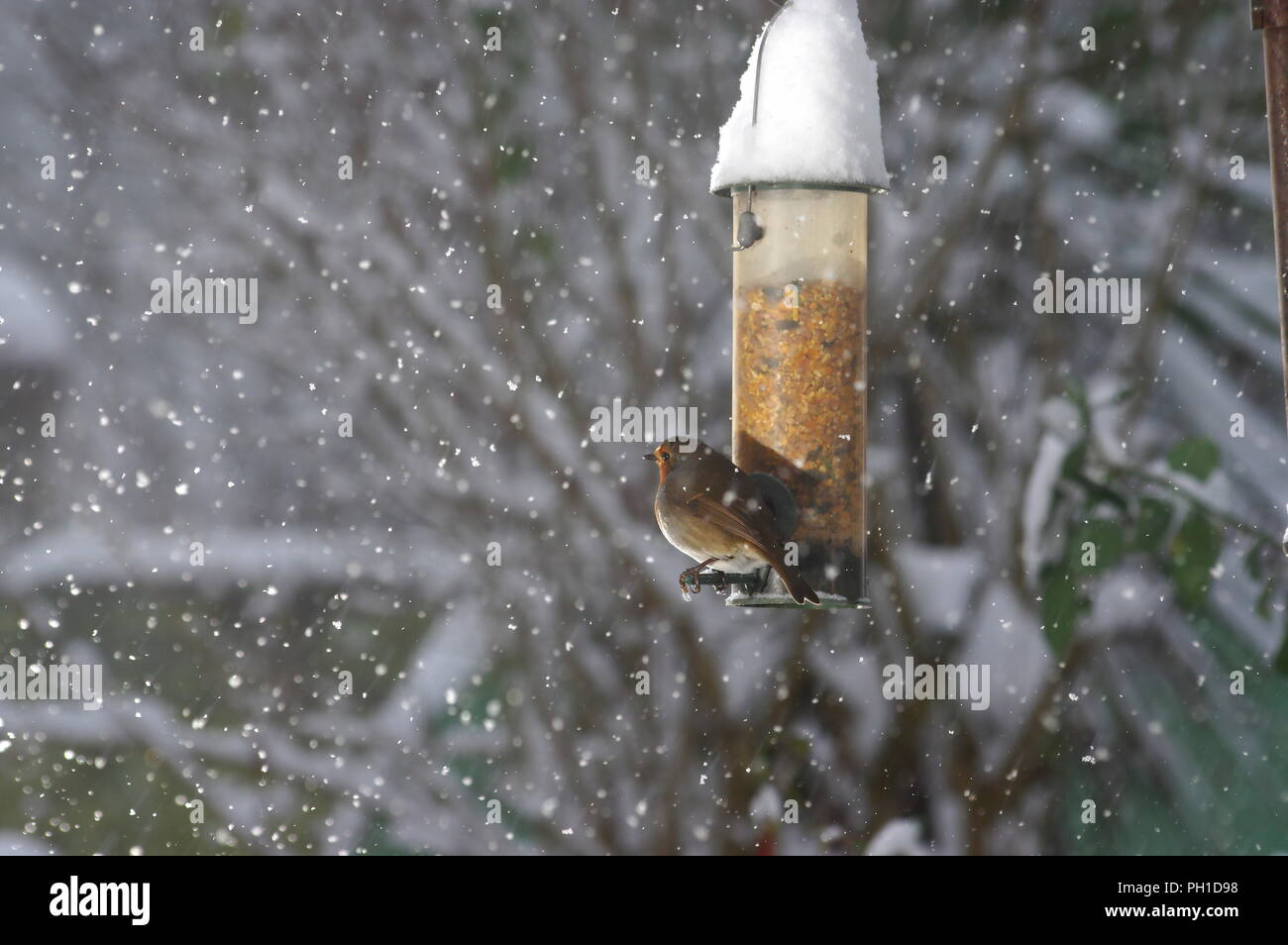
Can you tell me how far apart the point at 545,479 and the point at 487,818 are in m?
1.19

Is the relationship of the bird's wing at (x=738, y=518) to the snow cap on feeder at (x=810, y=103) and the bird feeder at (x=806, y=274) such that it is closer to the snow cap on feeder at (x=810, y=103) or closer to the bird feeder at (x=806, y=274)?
the bird feeder at (x=806, y=274)

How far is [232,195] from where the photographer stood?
17.3 feet

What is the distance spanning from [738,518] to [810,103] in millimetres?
851

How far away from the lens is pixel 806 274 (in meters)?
3.34

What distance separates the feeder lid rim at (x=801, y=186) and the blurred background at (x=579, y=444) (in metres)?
1.66

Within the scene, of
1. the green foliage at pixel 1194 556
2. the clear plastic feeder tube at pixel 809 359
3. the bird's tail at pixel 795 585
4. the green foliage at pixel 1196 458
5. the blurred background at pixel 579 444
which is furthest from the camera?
the blurred background at pixel 579 444

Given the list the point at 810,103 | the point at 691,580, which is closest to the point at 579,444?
the point at 691,580

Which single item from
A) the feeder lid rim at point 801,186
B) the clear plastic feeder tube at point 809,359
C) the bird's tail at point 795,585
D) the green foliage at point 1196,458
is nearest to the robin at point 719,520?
the bird's tail at point 795,585

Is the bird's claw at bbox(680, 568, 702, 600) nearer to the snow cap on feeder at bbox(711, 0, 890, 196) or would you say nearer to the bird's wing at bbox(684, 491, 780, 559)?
the bird's wing at bbox(684, 491, 780, 559)

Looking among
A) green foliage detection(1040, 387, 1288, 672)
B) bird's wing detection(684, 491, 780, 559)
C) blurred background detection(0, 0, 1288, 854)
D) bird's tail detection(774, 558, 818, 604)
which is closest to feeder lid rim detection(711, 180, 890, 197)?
bird's wing detection(684, 491, 780, 559)

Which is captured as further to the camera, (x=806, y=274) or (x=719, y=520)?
(x=806, y=274)

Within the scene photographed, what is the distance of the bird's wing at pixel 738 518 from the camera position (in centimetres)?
307

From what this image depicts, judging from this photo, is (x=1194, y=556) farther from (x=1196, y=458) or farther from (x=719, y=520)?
(x=719, y=520)
